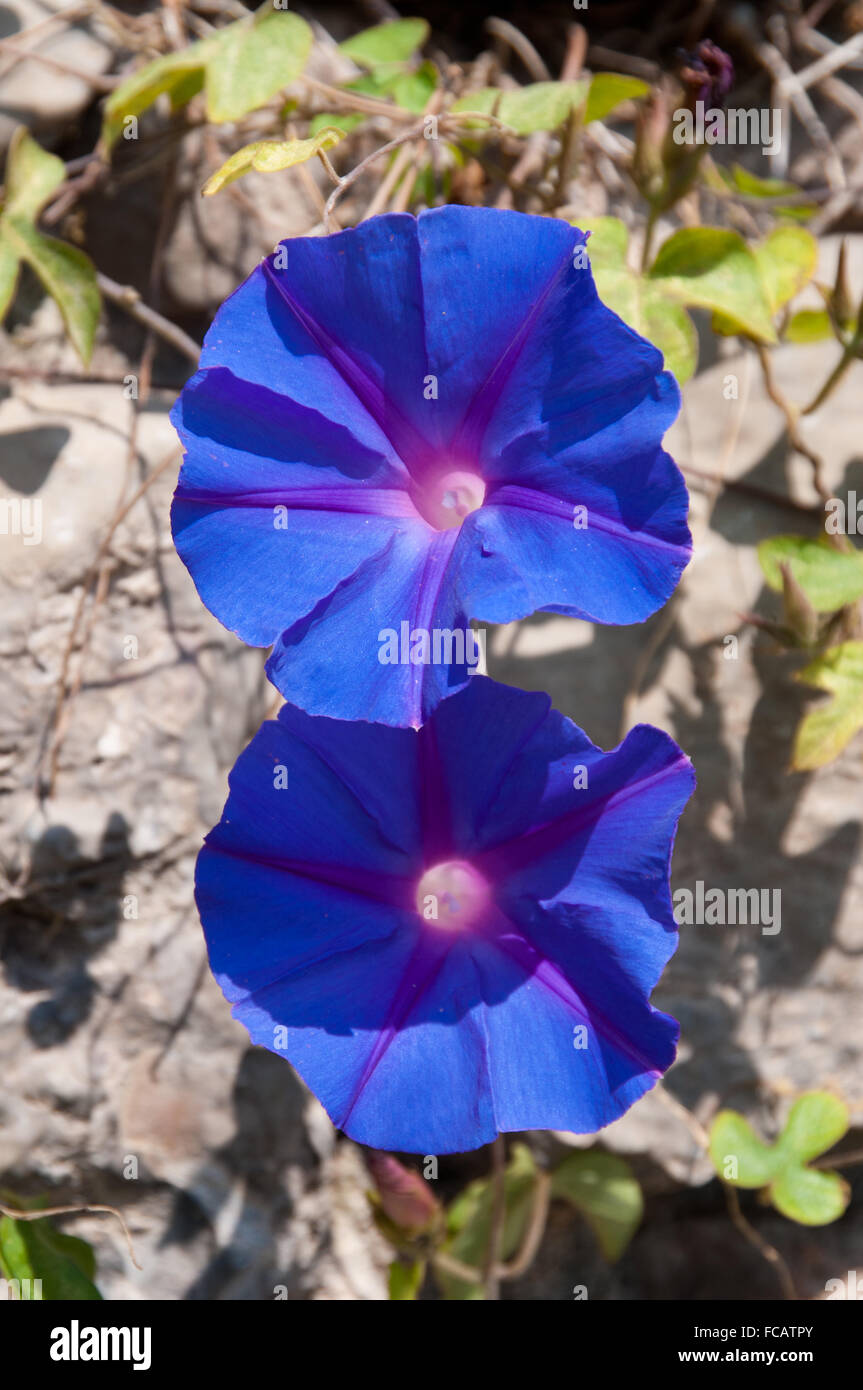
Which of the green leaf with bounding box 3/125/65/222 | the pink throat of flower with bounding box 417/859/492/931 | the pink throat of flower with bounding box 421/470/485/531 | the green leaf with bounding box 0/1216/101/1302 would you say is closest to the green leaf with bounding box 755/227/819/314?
the pink throat of flower with bounding box 421/470/485/531

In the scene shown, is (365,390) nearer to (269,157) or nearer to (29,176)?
(269,157)

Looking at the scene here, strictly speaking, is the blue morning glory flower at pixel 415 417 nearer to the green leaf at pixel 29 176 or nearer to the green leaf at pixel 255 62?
the green leaf at pixel 255 62

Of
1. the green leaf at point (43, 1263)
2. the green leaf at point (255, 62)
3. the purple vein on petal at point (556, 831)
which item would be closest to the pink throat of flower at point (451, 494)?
the purple vein on petal at point (556, 831)

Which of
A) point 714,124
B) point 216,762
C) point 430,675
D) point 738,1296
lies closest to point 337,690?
point 430,675

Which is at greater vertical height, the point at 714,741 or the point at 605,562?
the point at 605,562

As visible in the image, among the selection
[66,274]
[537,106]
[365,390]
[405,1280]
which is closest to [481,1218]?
[405,1280]

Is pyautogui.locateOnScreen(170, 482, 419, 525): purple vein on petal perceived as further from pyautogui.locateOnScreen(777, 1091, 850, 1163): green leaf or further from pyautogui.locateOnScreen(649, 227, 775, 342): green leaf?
pyautogui.locateOnScreen(777, 1091, 850, 1163): green leaf
